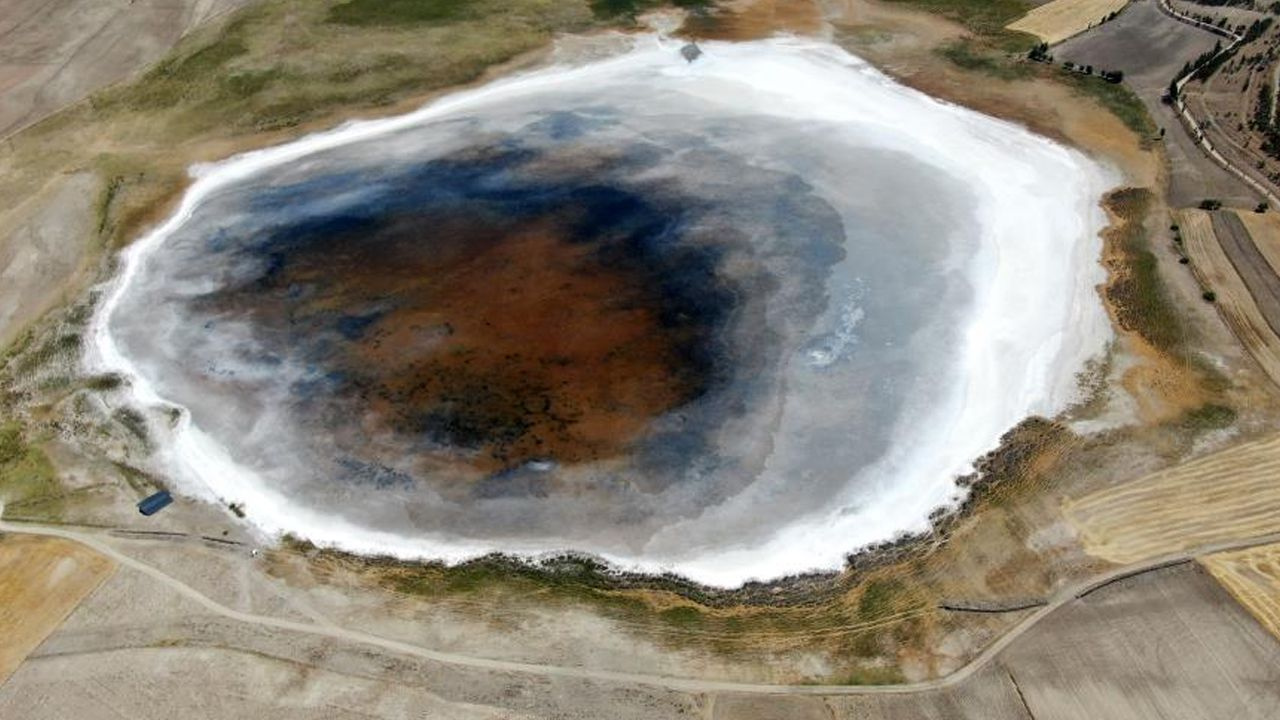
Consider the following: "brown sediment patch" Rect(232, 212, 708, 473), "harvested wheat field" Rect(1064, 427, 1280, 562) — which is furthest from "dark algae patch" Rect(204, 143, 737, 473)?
"harvested wheat field" Rect(1064, 427, 1280, 562)

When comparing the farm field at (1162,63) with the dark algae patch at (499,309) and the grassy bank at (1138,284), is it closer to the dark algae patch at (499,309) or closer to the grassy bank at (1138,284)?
the grassy bank at (1138,284)

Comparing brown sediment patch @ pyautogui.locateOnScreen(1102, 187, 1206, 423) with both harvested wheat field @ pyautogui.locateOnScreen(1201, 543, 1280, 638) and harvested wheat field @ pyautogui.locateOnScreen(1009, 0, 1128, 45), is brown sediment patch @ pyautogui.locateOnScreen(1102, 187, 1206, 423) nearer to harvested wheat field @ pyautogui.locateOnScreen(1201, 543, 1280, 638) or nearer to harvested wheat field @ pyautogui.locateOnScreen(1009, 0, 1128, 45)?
harvested wheat field @ pyautogui.locateOnScreen(1201, 543, 1280, 638)

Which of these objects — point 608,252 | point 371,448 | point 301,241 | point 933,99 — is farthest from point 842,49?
point 371,448

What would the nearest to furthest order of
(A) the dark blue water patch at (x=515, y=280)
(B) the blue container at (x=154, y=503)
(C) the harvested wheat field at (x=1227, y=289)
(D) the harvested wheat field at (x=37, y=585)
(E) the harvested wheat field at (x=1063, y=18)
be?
(D) the harvested wheat field at (x=37, y=585) → (B) the blue container at (x=154, y=503) → (A) the dark blue water patch at (x=515, y=280) → (C) the harvested wheat field at (x=1227, y=289) → (E) the harvested wheat field at (x=1063, y=18)

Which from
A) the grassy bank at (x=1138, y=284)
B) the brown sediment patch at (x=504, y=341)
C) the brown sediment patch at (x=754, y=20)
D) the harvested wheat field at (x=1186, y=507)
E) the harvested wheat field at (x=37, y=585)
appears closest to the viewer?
the harvested wheat field at (x=37, y=585)

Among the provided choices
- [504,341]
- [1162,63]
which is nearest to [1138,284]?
[1162,63]

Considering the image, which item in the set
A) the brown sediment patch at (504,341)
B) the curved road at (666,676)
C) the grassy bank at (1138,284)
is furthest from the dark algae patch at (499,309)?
the grassy bank at (1138,284)
